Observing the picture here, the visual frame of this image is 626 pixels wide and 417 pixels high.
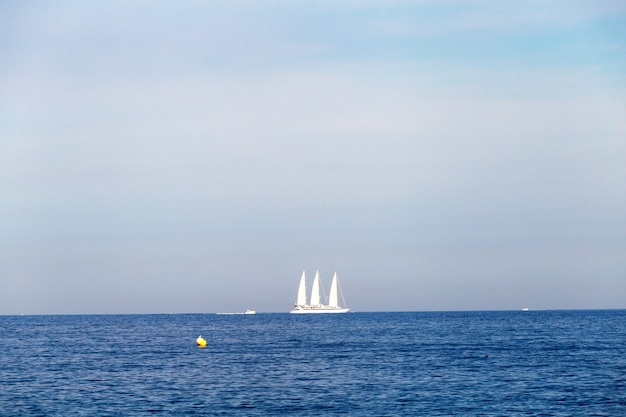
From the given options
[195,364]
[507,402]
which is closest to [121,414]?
[507,402]

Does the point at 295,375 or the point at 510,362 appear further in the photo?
the point at 510,362

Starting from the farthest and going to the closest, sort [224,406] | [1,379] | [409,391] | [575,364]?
1. [575,364]
2. [1,379]
3. [409,391]
4. [224,406]

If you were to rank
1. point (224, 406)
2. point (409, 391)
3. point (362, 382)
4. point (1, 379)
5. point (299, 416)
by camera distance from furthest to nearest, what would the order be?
point (1, 379)
point (362, 382)
point (409, 391)
point (224, 406)
point (299, 416)

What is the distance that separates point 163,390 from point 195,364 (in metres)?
22.6

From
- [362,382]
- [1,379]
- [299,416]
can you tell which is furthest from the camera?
[1,379]

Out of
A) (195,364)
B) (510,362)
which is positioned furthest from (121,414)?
(510,362)

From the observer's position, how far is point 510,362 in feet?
300

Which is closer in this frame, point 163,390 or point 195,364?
point 163,390

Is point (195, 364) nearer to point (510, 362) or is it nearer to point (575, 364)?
point (510, 362)

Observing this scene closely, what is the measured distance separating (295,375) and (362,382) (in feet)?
26.9

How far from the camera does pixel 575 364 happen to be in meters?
88.4

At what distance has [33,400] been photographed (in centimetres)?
6500

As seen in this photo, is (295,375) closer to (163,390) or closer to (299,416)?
(163,390)

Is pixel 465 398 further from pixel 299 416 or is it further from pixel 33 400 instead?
pixel 33 400
